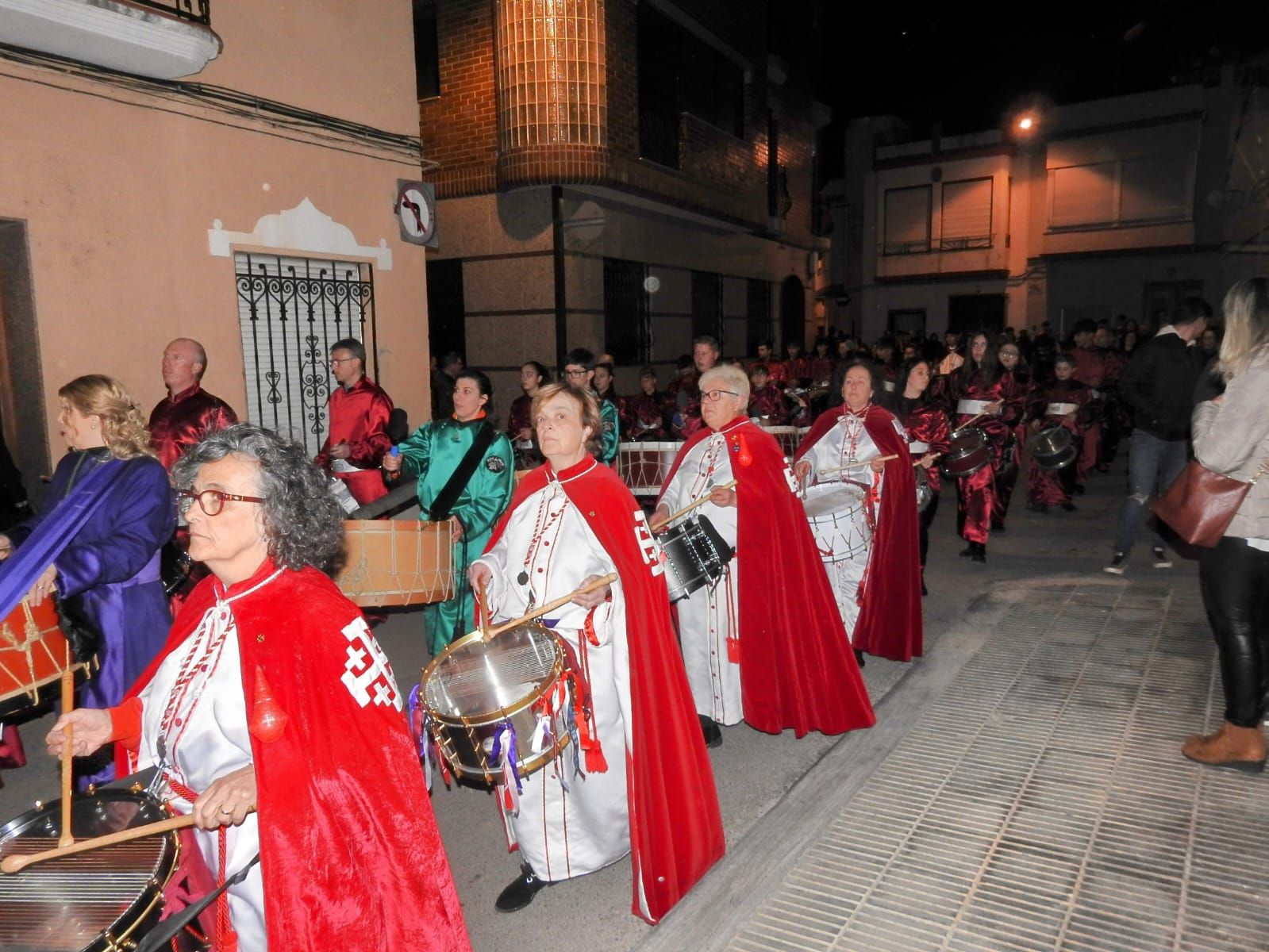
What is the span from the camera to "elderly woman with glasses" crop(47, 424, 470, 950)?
1.89 meters

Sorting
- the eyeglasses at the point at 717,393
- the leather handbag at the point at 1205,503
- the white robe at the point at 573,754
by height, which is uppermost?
the eyeglasses at the point at 717,393

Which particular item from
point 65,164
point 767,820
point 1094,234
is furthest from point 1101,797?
point 1094,234

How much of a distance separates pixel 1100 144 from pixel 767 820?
31128 millimetres

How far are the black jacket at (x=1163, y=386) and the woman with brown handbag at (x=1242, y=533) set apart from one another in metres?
3.52

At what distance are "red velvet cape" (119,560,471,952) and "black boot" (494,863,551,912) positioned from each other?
1.30 meters

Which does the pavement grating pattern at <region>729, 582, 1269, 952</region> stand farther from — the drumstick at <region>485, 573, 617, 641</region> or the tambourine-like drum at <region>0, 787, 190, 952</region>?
the tambourine-like drum at <region>0, 787, 190, 952</region>

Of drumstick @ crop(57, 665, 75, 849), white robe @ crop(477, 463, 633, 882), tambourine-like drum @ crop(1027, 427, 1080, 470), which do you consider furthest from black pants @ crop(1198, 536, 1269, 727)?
tambourine-like drum @ crop(1027, 427, 1080, 470)

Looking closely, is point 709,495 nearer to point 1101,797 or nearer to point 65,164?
point 1101,797

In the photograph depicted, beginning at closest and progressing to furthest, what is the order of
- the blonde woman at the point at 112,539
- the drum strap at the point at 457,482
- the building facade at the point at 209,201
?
the blonde woman at the point at 112,539 < the drum strap at the point at 457,482 < the building facade at the point at 209,201

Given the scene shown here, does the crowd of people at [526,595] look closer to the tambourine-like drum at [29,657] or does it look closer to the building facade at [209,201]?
the tambourine-like drum at [29,657]

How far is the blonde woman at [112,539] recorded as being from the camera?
3.47 meters

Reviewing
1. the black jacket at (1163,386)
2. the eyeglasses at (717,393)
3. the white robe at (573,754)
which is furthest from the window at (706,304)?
the white robe at (573,754)

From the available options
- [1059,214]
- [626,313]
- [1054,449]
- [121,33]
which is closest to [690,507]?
[121,33]

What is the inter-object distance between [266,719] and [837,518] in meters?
4.25
